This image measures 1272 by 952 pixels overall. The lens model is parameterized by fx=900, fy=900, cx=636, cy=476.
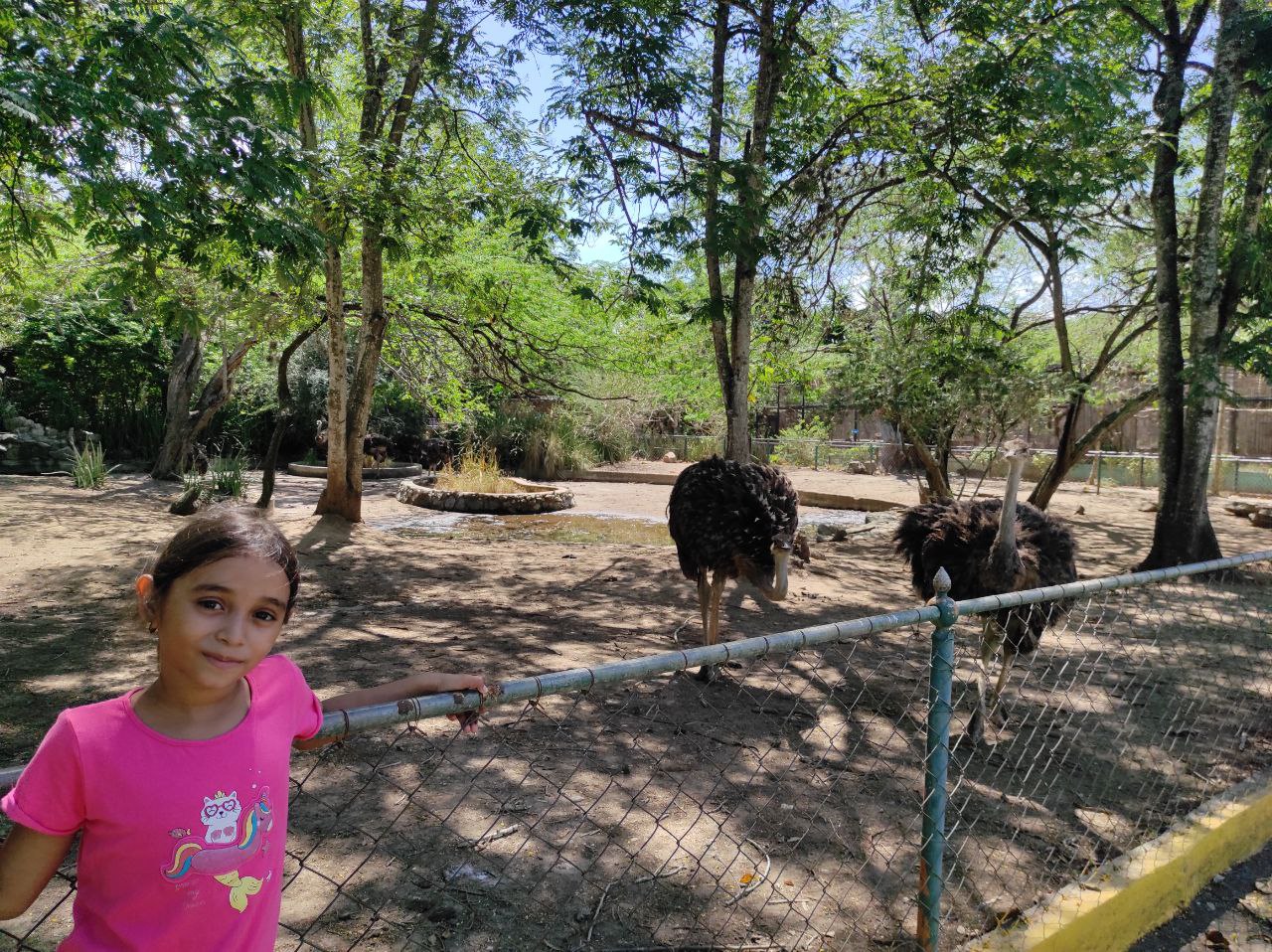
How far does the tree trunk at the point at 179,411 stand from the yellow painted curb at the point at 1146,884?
14245 millimetres

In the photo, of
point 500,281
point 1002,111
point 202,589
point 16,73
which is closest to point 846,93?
point 1002,111

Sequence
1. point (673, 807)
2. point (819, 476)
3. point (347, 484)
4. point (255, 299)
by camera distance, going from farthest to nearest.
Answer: point (819, 476) → point (347, 484) → point (255, 299) → point (673, 807)

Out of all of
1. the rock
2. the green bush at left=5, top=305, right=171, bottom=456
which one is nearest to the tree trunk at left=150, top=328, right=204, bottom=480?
the green bush at left=5, top=305, right=171, bottom=456

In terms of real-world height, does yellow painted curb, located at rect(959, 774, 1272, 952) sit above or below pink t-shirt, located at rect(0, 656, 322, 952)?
below

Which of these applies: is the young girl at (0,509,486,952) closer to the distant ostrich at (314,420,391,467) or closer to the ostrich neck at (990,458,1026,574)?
the ostrich neck at (990,458,1026,574)

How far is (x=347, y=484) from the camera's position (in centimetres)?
996

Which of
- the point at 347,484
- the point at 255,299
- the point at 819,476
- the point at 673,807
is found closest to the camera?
the point at 673,807

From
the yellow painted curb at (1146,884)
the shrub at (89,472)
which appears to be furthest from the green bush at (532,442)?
the yellow painted curb at (1146,884)

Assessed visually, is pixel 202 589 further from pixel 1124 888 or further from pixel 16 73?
pixel 16 73

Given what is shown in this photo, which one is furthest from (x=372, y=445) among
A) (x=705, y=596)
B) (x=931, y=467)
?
(x=705, y=596)

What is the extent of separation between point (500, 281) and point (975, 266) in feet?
16.9

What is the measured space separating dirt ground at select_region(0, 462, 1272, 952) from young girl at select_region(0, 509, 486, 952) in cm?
25

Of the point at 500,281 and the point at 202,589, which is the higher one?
the point at 500,281

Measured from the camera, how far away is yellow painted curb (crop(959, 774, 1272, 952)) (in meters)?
2.53
